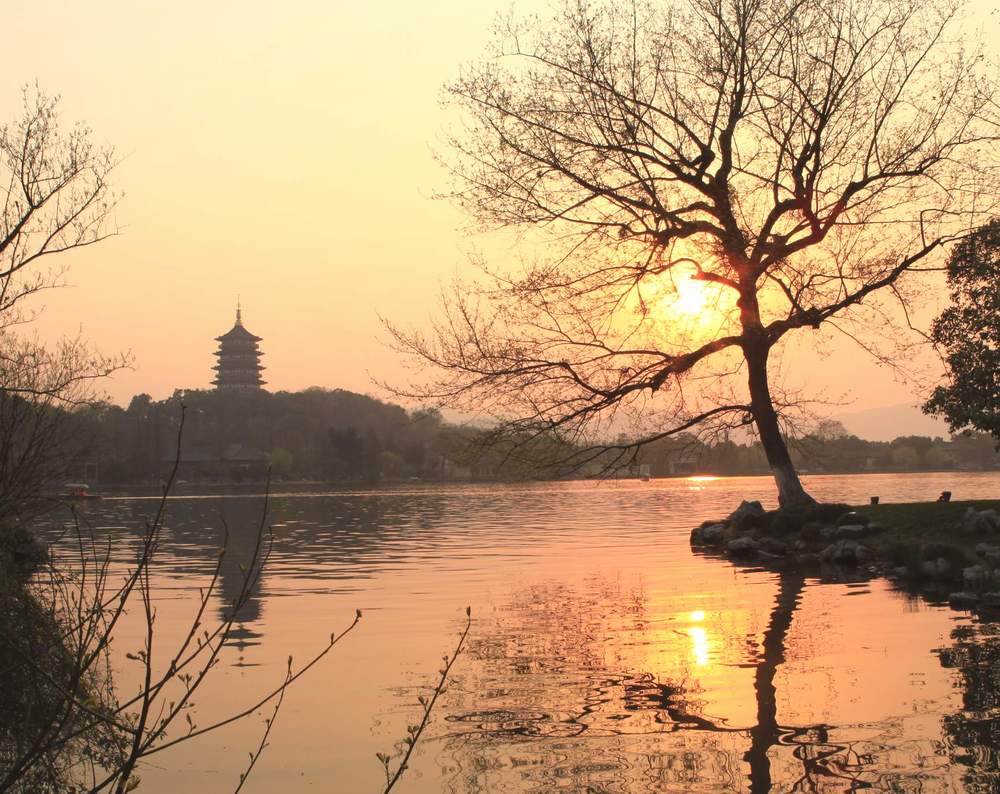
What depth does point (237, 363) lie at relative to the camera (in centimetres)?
17450

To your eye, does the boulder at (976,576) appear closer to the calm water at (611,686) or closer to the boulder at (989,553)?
the boulder at (989,553)

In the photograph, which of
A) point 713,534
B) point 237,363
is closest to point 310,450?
point 237,363

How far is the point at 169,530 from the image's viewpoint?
129 ft

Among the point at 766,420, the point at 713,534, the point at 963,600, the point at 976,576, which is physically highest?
the point at 766,420

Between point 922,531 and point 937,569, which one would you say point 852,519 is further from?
point 937,569

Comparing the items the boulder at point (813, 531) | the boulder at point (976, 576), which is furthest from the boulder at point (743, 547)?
the boulder at point (976, 576)

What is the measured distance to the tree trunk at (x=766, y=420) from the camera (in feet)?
77.9

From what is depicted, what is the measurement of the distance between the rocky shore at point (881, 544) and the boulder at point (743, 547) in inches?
0.8

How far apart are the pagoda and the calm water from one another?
157698 millimetres

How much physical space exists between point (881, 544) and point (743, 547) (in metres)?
3.43

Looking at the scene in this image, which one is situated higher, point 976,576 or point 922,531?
point 922,531

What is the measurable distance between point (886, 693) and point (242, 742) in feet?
17.1

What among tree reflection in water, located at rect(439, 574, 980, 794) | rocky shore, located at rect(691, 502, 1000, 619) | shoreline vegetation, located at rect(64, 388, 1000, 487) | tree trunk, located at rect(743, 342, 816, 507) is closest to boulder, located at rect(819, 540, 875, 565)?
rocky shore, located at rect(691, 502, 1000, 619)

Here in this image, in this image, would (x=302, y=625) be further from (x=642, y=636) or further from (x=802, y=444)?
(x=802, y=444)
